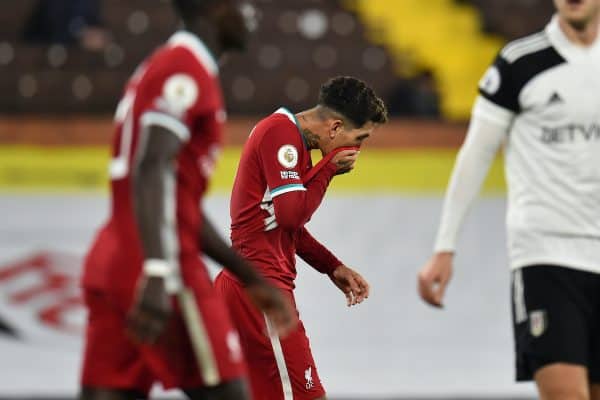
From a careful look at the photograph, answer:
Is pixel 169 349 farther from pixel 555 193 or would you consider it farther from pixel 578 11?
pixel 578 11

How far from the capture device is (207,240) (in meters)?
3.83

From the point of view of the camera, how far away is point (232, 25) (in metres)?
3.80

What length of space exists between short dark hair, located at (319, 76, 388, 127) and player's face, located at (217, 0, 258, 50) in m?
1.49

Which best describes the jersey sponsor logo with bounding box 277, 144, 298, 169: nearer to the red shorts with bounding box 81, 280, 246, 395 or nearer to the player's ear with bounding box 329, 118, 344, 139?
the player's ear with bounding box 329, 118, 344, 139

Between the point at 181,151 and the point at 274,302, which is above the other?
the point at 181,151

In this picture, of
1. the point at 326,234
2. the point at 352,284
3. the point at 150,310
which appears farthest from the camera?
the point at 326,234

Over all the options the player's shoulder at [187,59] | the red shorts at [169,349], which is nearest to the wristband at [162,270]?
the red shorts at [169,349]

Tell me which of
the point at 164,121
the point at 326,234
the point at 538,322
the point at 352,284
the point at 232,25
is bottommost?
the point at 326,234

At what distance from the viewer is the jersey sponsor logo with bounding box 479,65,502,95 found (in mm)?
4629

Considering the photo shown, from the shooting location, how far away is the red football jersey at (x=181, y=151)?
11.6ft

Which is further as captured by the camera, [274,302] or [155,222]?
[274,302]

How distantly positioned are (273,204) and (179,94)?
5.50ft

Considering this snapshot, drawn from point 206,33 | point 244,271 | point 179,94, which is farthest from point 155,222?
point 206,33

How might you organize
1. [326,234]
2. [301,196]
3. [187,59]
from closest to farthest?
[187,59] < [301,196] < [326,234]
